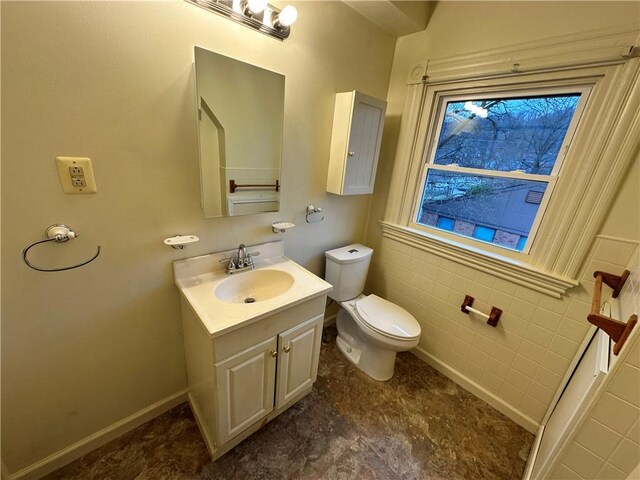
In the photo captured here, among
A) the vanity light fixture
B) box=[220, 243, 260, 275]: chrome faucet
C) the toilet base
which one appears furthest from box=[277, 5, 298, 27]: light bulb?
the toilet base

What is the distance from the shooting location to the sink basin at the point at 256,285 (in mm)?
1266

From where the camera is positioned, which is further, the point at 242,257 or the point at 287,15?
the point at 242,257

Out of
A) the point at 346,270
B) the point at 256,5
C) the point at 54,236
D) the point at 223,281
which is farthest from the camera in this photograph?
the point at 346,270

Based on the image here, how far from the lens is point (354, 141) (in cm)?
148

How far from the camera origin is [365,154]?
1585mm

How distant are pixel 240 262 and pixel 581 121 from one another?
5.67 feet

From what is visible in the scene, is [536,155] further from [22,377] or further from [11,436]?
[11,436]

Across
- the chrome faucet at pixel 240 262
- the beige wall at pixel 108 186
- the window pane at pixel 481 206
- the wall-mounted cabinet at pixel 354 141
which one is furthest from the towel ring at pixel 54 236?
the window pane at pixel 481 206

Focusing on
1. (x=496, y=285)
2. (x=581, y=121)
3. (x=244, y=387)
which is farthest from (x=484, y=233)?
(x=244, y=387)

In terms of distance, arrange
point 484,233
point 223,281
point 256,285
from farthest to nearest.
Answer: point 484,233 < point 256,285 < point 223,281

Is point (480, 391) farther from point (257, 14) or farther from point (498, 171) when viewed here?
point (257, 14)

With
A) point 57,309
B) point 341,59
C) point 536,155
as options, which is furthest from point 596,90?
point 57,309

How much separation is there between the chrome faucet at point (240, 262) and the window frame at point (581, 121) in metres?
1.17

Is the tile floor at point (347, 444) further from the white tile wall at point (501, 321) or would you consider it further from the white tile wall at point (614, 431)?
the white tile wall at point (614, 431)
